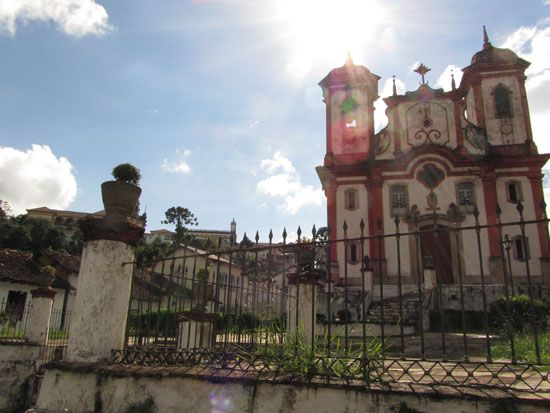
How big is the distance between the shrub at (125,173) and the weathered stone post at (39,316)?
7.73m

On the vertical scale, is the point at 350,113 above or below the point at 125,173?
above

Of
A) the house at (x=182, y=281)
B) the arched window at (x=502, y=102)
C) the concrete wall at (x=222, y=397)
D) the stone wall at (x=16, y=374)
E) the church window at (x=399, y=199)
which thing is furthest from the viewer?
the arched window at (x=502, y=102)

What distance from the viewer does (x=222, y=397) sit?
144 inches

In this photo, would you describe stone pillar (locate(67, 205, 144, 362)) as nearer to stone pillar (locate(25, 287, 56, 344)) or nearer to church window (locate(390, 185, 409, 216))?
stone pillar (locate(25, 287, 56, 344))

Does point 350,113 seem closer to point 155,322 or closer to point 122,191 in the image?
point 155,322

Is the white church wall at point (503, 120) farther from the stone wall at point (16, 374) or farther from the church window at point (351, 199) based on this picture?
the stone wall at point (16, 374)

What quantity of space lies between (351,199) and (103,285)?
21312 mm

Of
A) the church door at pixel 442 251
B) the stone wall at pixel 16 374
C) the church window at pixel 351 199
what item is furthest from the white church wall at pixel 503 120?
the stone wall at pixel 16 374

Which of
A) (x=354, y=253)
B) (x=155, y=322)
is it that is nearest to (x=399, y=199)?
(x=354, y=253)

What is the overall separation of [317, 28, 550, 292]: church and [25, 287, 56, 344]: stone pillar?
Answer: 1453 centimetres

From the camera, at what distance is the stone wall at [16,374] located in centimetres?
A: 891

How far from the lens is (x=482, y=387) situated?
3.07 metres

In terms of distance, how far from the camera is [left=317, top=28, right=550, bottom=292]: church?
2217 centimetres

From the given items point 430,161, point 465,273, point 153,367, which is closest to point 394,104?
point 430,161
